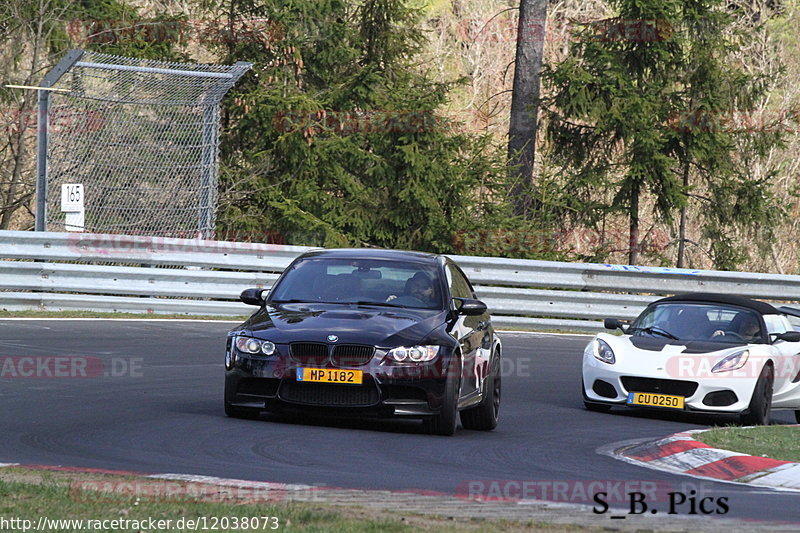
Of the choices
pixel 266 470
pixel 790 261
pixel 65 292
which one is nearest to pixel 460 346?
pixel 266 470

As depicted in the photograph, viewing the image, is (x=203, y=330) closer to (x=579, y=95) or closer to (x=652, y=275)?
(x=652, y=275)

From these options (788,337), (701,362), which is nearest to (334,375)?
(701,362)

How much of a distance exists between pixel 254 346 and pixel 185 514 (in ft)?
12.8

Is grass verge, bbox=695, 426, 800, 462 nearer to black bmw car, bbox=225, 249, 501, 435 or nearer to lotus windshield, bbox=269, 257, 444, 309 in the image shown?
black bmw car, bbox=225, 249, 501, 435

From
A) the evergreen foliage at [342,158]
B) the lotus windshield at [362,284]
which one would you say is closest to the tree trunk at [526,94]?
the evergreen foliage at [342,158]

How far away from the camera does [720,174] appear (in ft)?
91.4

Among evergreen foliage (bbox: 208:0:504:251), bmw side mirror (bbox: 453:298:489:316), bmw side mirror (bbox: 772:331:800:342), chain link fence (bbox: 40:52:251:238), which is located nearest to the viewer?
bmw side mirror (bbox: 453:298:489:316)

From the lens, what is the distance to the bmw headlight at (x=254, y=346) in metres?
10.2

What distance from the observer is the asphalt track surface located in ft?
26.5

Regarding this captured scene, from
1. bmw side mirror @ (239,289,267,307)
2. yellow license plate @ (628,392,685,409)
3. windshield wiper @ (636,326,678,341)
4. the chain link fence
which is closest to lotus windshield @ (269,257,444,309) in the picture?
bmw side mirror @ (239,289,267,307)

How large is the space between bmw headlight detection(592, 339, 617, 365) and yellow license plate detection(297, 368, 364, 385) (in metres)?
4.26

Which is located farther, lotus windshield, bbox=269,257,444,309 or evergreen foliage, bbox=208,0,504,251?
evergreen foliage, bbox=208,0,504,251

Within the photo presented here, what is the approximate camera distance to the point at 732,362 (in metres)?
13.3

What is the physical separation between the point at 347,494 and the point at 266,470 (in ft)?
3.18
